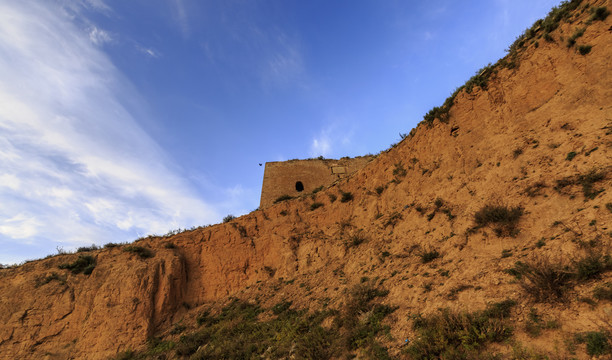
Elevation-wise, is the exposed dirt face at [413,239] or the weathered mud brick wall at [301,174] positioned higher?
the weathered mud brick wall at [301,174]

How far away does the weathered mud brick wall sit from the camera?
23.0 m

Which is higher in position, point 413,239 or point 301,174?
point 301,174

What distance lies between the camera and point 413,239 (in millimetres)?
9461

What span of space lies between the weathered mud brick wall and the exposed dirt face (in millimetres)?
7490

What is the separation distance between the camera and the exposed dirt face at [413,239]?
6.13m

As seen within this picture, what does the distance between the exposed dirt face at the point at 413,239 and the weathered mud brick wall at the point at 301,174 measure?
7490 millimetres

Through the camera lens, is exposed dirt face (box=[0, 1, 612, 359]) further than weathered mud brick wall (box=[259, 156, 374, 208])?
No

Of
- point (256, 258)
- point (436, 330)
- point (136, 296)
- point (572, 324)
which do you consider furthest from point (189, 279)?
point (572, 324)

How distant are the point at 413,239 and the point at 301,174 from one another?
15140 mm

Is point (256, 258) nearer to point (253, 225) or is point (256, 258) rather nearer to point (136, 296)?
point (253, 225)

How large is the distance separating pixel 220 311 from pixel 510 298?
10343 millimetres

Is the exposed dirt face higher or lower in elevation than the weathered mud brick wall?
lower

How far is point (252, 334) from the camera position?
914 cm

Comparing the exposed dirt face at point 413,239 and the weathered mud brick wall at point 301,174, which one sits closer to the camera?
the exposed dirt face at point 413,239
